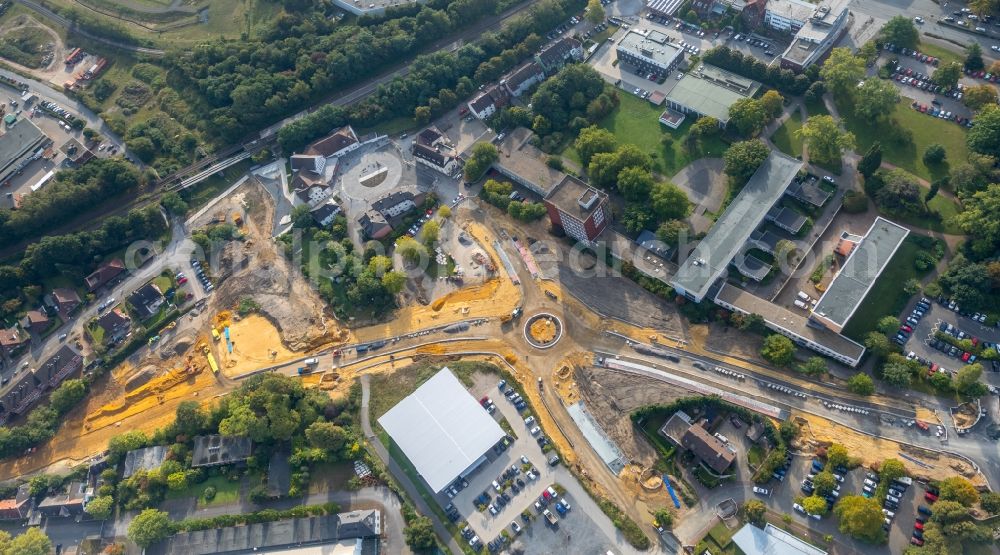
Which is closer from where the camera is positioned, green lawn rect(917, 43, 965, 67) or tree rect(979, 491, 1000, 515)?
tree rect(979, 491, 1000, 515)

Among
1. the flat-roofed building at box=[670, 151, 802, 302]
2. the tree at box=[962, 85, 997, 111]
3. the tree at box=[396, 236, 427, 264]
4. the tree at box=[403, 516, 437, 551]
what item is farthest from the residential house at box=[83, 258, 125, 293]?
the tree at box=[962, 85, 997, 111]

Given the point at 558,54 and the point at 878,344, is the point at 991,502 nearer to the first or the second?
the point at 878,344

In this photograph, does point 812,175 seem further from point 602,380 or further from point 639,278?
point 602,380

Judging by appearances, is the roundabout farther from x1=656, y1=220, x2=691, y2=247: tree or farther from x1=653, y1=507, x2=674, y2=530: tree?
x1=653, y1=507, x2=674, y2=530: tree

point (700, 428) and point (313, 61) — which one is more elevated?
point (313, 61)

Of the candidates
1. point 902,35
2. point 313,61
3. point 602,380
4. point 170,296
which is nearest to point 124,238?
point 170,296

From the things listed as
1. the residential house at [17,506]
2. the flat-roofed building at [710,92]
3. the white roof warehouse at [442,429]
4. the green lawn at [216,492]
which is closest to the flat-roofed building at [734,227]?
the flat-roofed building at [710,92]
